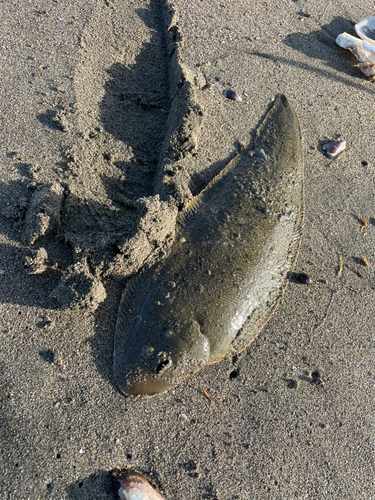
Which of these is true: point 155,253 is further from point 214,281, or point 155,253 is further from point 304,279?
point 304,279

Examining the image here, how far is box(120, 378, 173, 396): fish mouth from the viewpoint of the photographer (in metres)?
2.18

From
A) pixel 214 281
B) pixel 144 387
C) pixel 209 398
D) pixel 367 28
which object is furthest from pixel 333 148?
pixel 144 387

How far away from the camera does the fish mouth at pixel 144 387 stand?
2.18m

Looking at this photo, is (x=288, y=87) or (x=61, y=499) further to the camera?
(x=288, y=87)

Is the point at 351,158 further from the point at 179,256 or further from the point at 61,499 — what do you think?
the point at 61,499

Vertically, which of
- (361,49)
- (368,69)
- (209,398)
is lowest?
(209,398)

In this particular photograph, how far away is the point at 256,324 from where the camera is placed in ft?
8.27

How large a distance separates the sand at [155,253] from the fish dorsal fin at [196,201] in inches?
3.1

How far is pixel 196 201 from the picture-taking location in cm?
276

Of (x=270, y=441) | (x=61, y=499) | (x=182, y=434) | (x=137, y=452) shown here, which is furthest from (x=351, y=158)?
(x=61, y=499)

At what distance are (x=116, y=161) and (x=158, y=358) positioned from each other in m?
1.75

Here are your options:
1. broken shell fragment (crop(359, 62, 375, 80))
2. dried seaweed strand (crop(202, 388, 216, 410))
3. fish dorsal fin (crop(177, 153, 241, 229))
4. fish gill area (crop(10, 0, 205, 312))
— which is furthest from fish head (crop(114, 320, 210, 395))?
broken shell fragment (crop(359, 62, 375, 80))

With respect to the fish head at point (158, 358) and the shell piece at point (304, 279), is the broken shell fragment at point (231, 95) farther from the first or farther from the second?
the fish head at point (158, 358)

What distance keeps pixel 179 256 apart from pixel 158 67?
234cm
